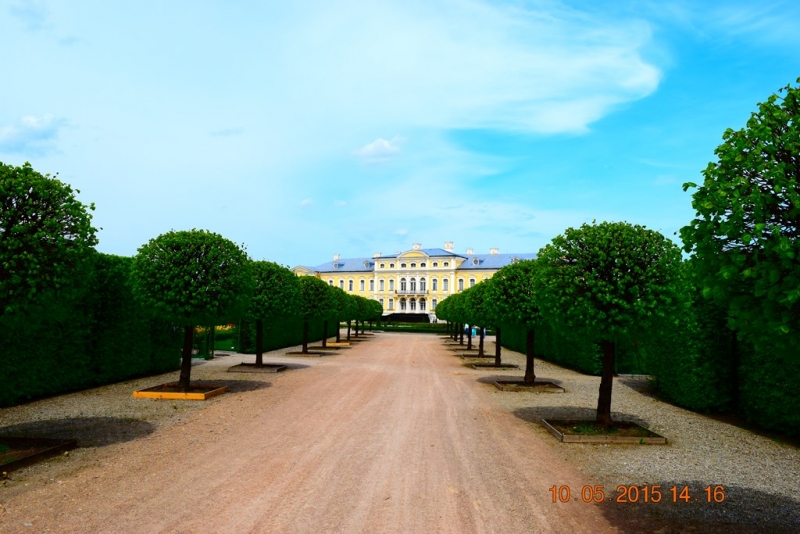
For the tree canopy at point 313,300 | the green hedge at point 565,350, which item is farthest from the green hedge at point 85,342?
the green hedge at point 565,350

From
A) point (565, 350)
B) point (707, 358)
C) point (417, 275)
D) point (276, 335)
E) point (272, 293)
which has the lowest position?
point (276, 335)

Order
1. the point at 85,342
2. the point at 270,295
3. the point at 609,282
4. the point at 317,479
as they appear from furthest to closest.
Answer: the point at 270,295, the point at 85,342, the point at 609,282, the point at 317,479

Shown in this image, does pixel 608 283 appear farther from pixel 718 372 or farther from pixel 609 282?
pixel 718 372

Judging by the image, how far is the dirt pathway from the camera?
5523 millimetres

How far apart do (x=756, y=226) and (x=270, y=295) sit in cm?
1677

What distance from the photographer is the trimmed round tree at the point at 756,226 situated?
189 inches

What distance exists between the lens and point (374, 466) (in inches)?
297

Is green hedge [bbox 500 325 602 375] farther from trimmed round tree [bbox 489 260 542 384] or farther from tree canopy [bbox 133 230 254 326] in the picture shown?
tree canopy [bbox 133 230 254 326]

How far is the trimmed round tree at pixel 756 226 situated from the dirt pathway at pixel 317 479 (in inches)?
111

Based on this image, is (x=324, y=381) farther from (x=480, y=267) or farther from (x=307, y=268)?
(x=307, y=268)

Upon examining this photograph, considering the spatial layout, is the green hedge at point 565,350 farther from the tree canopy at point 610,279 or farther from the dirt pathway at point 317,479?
the dirt pathway at point 317,479

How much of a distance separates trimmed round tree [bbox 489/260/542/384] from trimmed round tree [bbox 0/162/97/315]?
1237 centimetres
